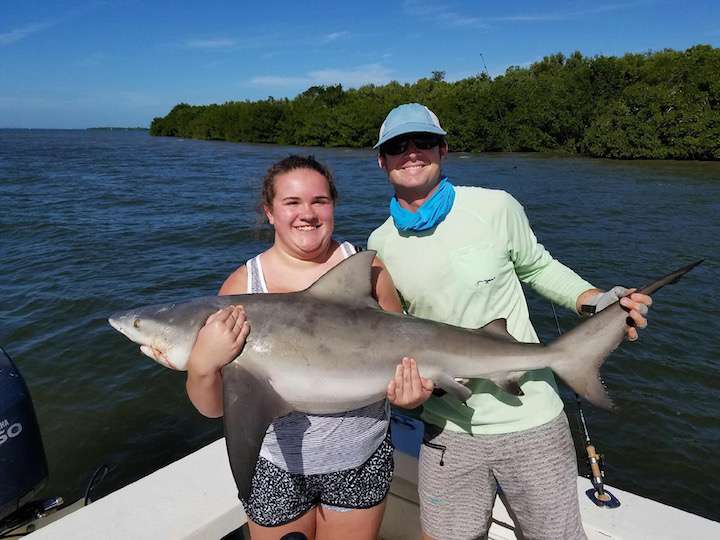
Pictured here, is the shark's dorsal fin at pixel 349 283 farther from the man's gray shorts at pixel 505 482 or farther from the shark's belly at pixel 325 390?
the man's gray shorts at pixel 505 482

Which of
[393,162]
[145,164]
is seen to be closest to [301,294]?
[393,162]

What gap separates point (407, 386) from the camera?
2.22 m

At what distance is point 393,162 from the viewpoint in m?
2.53

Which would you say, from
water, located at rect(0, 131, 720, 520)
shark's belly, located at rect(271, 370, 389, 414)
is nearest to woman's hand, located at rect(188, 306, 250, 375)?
shark's belly, located at rect(271, 370, 389, 414)

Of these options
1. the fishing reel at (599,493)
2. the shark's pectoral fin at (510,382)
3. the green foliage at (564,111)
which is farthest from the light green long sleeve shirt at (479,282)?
the green foliage at (564,111)

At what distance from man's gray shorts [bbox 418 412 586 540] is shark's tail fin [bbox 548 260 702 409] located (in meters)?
0.22

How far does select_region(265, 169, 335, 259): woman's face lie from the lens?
2.37 metres

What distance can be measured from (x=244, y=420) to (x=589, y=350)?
152cm

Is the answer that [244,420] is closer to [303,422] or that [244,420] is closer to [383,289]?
[303,422]

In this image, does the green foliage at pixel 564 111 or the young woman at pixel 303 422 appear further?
the green foliage at pixel 564 111

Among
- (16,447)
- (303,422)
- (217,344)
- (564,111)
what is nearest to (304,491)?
(303,422)

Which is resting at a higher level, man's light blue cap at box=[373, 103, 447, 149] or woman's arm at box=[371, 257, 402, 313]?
man's light blue cap at box=[373, 103, 447, 149]

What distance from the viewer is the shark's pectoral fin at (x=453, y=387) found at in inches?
89.0

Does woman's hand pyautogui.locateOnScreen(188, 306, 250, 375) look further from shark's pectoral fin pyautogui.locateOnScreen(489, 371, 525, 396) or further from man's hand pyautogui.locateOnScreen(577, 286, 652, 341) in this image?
man's hand pyautogui.locateOnScreen(577, 286, 652, 341)
